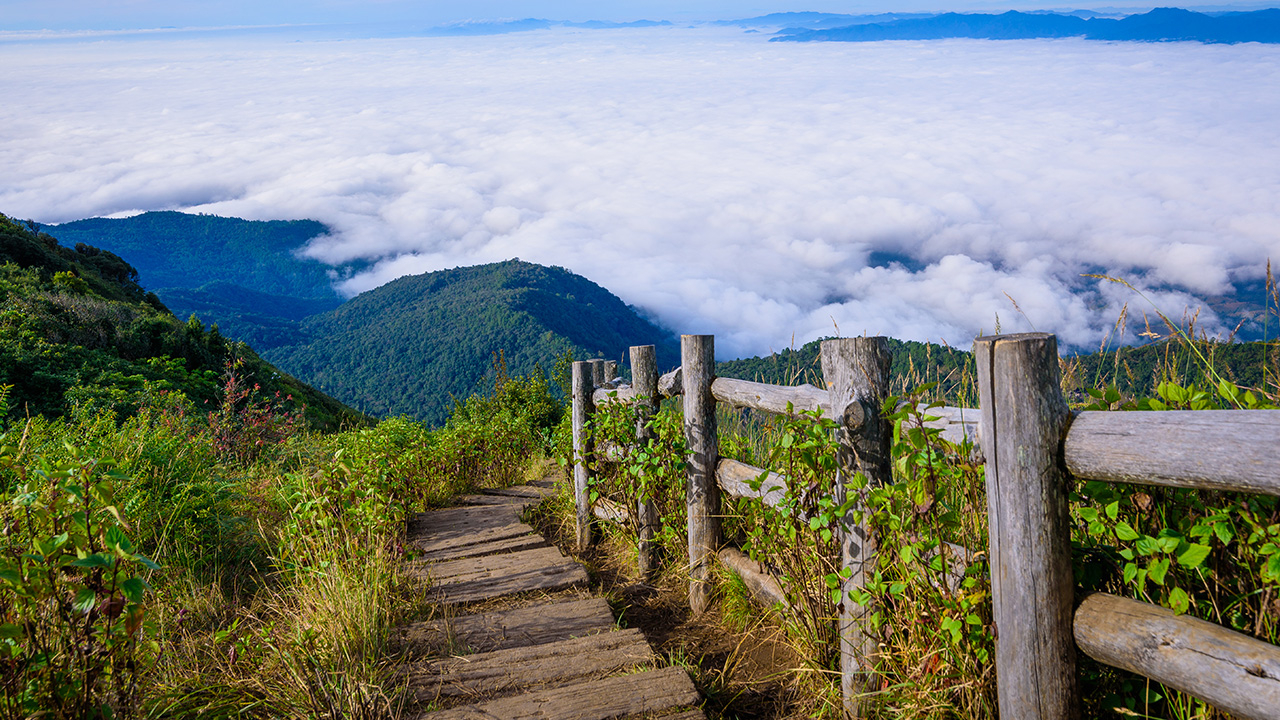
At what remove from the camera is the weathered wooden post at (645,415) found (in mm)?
4527

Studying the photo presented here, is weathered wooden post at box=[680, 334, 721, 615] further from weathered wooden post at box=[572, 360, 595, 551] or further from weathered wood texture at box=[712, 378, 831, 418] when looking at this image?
weathered wooden post at box=[572, 360, 595, 551]

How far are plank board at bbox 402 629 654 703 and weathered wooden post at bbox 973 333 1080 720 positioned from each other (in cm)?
149

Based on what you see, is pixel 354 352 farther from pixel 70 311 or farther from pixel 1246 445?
pixel 1246 445

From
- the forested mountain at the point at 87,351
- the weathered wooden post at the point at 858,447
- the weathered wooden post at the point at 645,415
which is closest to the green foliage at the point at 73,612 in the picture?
the weathered wooden post at the point at 858,447

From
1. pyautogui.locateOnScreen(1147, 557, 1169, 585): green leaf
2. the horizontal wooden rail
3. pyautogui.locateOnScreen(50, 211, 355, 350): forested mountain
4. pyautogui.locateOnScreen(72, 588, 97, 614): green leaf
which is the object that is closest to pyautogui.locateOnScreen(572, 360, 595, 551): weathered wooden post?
the horizontal wooden rail

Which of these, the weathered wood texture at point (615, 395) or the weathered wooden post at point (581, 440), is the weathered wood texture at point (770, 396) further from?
the weathered wooden post at point (581, 440)

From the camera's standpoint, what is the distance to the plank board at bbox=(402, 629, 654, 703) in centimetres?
289

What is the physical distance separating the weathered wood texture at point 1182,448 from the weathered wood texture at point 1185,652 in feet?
1.21

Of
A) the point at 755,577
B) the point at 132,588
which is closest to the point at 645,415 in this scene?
the point at 755,577

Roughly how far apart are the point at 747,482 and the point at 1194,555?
1917 mm

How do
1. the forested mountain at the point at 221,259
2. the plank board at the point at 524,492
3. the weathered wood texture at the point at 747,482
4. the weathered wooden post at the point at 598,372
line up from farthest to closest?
the forested mountain at the point at 221,259
the plank board at the point at 524,492
the weathered wooden post at the point at 598,372
the weathered wood texture at the point at 747,482

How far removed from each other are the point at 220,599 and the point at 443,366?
67.0 metres

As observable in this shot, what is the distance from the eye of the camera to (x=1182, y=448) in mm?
1668

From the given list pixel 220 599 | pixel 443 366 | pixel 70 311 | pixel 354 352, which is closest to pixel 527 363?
pixel 443 366
